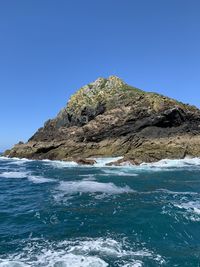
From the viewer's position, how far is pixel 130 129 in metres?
80.0

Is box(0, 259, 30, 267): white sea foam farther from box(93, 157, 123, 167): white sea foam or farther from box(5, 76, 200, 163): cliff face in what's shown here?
box(5, 76, 200, 163): cliff face

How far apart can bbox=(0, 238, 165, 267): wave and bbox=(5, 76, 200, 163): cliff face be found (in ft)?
153

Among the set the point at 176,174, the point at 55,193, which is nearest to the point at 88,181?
the point at 55,193

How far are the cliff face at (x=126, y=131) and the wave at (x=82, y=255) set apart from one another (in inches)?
1831

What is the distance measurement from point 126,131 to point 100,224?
56883 mm

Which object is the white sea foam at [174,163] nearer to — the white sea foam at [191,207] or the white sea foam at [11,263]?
the white sea foam at [191,207]

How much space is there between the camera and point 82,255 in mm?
17797

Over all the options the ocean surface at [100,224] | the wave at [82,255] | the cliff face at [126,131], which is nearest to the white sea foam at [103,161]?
the cliff face at [126,131]

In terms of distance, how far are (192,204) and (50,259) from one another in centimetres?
1545

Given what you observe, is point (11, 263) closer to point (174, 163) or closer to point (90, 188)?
point (90, 188)

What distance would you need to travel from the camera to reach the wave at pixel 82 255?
16.7 meters

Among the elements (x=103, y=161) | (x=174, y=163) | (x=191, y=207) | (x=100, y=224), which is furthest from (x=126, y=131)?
(x=100, y=224)

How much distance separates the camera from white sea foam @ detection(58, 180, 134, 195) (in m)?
35.9

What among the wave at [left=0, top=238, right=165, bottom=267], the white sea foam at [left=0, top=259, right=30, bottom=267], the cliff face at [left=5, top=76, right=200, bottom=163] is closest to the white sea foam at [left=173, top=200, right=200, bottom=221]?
the wave at [left=0, top=238, right=165, bottom=267]
